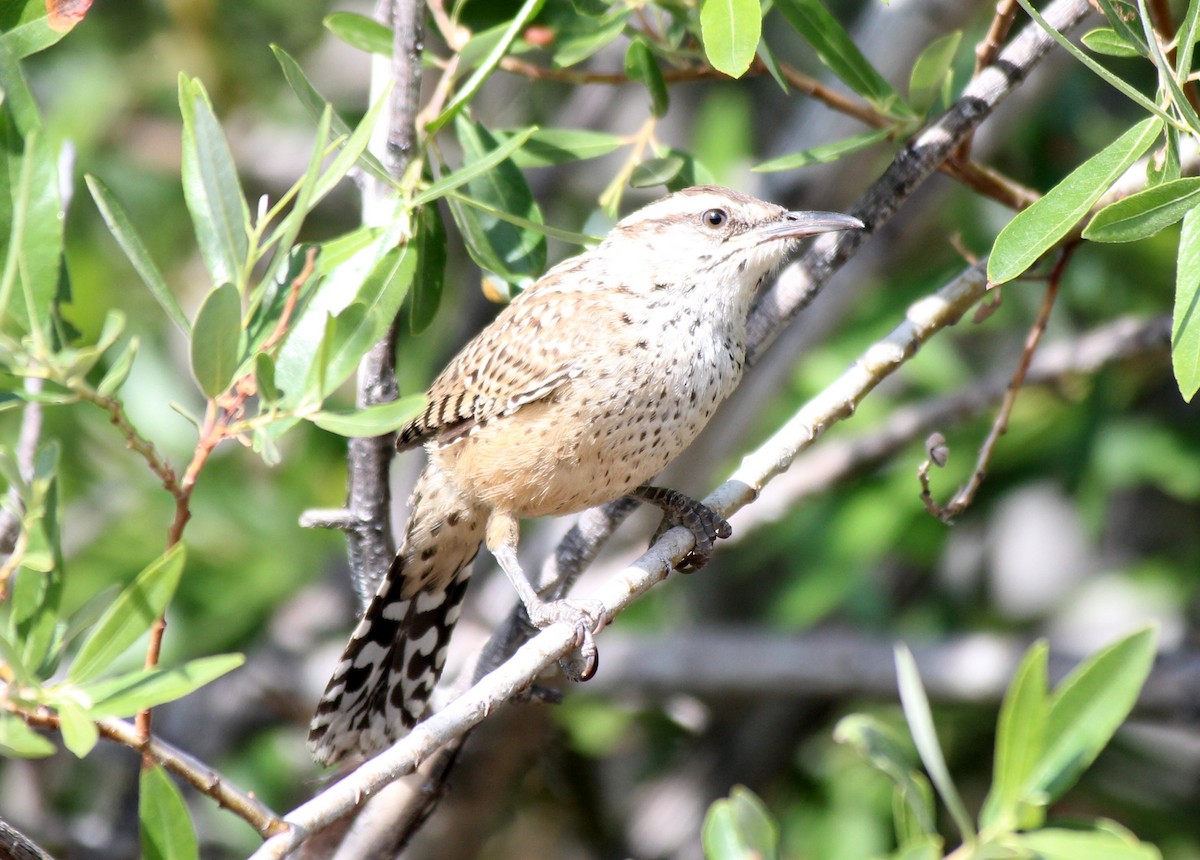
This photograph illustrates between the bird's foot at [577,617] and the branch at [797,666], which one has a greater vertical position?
the bird's foot at [577,617]

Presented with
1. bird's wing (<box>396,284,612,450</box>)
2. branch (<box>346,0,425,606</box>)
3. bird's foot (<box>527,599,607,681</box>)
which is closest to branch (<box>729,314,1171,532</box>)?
bird's wing (<box>396,284,612,450</box>)

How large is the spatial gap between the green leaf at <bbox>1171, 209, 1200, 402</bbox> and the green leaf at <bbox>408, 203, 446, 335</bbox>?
144 cm

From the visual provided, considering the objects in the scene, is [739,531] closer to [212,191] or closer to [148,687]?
[212,191]

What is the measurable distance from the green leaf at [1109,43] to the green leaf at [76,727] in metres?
1.84

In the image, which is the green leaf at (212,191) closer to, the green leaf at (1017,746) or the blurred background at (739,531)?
the green leaf at (1017,746)

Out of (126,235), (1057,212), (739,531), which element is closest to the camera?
(126,235)

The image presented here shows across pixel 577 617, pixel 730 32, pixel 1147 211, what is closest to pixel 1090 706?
pixel 1147 211

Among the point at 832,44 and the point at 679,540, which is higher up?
the point at 832,44

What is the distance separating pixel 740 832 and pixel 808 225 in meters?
1.73

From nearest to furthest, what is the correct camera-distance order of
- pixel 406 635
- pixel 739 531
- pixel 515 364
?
pixel 515 364 < pixel 406 635 < pixel 739 531

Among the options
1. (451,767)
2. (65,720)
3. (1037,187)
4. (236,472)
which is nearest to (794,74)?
(451,767)

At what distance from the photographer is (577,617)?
268cm

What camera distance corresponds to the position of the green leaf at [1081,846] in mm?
1729

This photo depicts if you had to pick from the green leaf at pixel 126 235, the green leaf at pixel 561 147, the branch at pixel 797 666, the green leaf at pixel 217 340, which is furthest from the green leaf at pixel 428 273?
the branch at pixel 797 666
